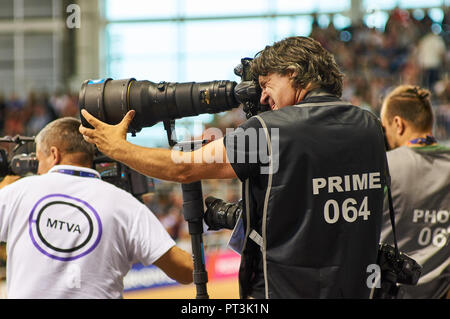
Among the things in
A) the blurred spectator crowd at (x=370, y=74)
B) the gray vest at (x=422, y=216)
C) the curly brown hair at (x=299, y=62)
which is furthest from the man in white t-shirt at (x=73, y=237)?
the blurred spectator crowd at (x=370, y=74)

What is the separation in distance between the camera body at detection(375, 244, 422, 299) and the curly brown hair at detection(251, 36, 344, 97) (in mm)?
571

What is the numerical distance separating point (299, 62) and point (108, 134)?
60 cm

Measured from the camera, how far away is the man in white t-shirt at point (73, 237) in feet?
6.78

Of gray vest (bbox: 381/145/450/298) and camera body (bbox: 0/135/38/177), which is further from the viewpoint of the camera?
gray vest (bbox: 381/145/450/298)

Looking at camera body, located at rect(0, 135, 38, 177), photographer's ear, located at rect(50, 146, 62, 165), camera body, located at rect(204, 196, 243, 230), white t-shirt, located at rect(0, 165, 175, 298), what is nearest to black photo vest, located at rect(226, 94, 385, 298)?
camera body, located at rect(204, 196, 243, 230)

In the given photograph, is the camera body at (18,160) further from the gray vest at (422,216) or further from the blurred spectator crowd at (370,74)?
the blurred spectator crowd at (370,74)

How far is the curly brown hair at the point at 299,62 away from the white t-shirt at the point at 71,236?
0.68 metres

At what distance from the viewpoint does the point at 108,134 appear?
6.06 ft

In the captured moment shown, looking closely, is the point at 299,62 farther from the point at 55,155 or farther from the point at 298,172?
the point at 55,155

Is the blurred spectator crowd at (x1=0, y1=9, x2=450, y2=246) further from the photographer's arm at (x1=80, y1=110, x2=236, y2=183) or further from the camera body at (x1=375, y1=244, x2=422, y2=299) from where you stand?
the photographer's arm at (x1=80, y1=110, x2=236, y2=183)

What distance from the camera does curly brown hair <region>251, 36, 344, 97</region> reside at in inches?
70.9

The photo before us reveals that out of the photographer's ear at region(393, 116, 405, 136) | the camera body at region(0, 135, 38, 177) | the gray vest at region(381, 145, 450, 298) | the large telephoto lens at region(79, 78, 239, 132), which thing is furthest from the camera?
the photographer's ear at region(393, 116, 405, 136)
